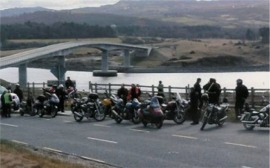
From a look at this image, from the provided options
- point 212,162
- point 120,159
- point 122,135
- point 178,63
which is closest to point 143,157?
point 120,159

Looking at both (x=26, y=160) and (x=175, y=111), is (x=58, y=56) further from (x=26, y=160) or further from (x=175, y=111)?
(x=26, y=160)

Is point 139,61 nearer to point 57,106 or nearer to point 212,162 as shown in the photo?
point 57,106

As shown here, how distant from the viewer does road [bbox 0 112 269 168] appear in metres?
13.4

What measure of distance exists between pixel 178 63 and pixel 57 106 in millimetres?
107331

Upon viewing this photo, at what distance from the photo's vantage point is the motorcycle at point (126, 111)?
869 inches

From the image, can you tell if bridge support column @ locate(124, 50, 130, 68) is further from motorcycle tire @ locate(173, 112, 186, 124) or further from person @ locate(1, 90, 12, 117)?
motorcycle tire @ locate(173, 112, 186, 124)

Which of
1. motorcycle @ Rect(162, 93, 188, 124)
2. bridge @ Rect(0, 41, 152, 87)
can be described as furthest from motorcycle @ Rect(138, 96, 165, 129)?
bridge @ Rect(0, 41, 152, 87)

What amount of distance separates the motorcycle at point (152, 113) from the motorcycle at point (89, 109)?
310 centimetres

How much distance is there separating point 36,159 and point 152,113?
7904mm

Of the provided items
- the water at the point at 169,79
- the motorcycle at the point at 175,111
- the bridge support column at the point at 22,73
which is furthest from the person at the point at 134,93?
the water at the point at 169,79

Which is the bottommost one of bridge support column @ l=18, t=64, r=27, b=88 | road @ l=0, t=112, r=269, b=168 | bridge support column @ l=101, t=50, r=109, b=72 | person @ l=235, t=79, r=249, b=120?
road @ l=0, t=112, r=269, b=168

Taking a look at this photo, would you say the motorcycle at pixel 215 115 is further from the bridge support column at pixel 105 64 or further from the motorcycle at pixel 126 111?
the bridge support column at pixel 105 64

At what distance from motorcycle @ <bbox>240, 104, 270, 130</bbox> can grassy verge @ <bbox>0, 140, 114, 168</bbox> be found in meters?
6.55

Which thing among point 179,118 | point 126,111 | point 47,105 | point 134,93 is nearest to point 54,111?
point 47,105
